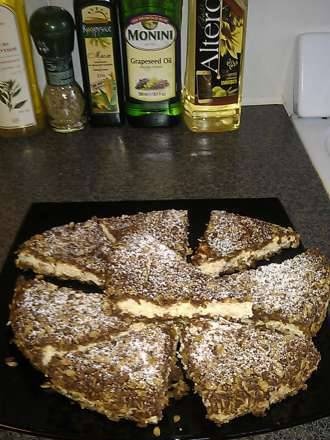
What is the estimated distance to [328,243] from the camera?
3.24ft

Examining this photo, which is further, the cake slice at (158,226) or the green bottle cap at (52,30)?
the green bottle cap at (52,30)

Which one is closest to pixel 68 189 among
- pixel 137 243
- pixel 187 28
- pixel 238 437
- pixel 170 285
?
pixel 137 243

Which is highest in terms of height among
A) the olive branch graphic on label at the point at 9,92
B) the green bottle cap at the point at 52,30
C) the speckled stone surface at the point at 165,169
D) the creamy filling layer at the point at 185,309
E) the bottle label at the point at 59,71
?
the green bottle cap at the point at 52,30

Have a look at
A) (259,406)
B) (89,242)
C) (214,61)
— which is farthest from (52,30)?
(259,406)

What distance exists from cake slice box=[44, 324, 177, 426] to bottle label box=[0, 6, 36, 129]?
2.26 ft

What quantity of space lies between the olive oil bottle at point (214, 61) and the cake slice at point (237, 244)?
0.38 meters

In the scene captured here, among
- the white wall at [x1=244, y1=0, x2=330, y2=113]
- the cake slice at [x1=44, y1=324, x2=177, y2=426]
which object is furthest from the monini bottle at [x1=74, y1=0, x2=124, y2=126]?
the cake slice at [x1=44, y1=324, x2=177, y2=426]

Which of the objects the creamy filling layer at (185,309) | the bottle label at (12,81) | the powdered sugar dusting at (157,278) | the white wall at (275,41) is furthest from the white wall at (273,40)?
the creamy filling layer at (185,309)

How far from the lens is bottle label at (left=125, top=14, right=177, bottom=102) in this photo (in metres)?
1.17

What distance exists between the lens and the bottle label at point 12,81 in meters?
1.16

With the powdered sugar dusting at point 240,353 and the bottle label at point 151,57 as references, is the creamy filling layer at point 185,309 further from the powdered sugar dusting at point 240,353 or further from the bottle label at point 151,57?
the bottle label at point 151,57

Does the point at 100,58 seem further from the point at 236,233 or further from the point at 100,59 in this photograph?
the point at 236,233

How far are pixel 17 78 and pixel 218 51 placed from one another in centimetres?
48

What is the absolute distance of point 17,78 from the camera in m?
1.23
